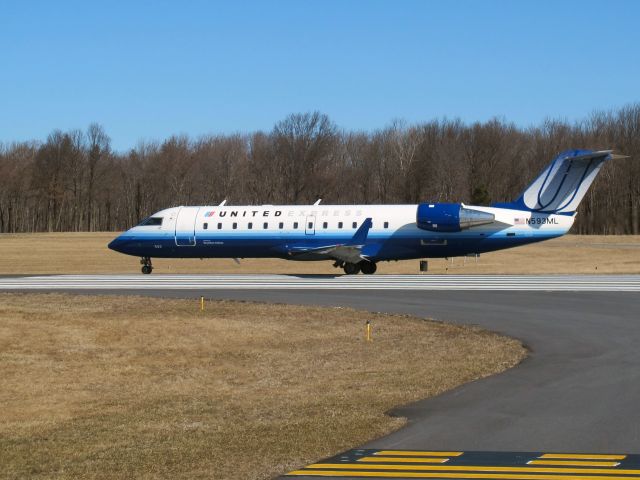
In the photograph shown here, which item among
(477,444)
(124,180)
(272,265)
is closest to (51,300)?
(477,444)

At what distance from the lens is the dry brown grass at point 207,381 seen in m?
11.3

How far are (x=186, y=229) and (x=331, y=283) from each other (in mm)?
9713

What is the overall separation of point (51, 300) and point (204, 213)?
1422 cm

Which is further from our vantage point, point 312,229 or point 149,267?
point 149,267

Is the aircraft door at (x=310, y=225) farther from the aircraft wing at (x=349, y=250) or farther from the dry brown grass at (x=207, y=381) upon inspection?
the dry brown grass at (x=207, y=381)

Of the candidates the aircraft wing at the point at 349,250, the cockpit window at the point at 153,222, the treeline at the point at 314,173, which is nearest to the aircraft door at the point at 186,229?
the cockpit window at the point at 153,222

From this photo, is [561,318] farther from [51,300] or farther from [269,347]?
[51,300]

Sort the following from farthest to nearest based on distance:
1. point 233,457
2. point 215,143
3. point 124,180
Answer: point 215,143 < point 124,180 < point 233,457

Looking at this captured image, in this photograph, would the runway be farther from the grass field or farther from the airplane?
the grass field

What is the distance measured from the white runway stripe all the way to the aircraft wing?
95 centimetres

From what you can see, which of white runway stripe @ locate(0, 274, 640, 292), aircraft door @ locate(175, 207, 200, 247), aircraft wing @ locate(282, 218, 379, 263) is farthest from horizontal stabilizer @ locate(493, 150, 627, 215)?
aircraft door @ locate(175, 207, 200, 247)

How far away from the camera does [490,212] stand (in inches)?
1606

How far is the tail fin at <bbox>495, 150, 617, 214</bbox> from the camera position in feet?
132

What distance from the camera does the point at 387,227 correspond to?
1631 inches
